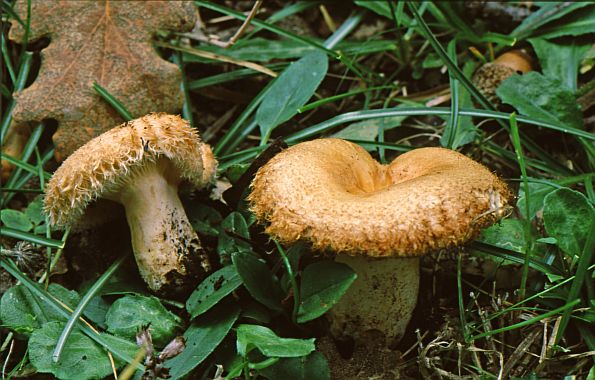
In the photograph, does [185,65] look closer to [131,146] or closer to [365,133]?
[365,133]

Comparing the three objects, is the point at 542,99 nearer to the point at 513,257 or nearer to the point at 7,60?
the point at 513,257

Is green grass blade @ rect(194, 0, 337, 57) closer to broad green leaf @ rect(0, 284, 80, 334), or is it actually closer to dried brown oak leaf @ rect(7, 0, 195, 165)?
dried brown oak leaf @ rect(7, 0, 195, 165)

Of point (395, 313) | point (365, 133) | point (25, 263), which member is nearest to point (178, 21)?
point (365, 133)

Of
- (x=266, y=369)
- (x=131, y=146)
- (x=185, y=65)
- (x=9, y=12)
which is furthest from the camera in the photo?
(x=185, y=65)

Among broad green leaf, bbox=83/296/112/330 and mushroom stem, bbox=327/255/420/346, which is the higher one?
mushroom stem, bbox=327/255/420/346

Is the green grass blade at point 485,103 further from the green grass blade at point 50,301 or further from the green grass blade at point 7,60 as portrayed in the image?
the green grass blade at point 7,60

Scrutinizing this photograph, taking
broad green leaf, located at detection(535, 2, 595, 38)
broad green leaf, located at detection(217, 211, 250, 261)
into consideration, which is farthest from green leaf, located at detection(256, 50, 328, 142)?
broad green leaf, located at detection(535, 2, 595, 38)
